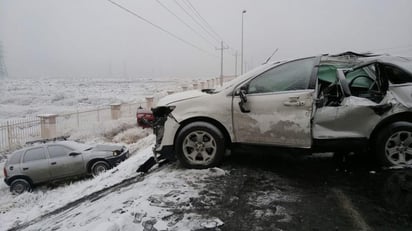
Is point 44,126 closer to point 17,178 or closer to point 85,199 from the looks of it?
point 17,178

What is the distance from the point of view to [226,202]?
3979 millimetres

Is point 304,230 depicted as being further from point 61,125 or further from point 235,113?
point 61,125

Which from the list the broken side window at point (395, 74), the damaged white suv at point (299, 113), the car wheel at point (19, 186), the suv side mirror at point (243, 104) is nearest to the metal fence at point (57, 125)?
the car wheel at point (19, 186)

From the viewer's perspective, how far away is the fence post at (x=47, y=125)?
17.8m

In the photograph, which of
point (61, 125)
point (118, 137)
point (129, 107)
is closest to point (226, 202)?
point (118, 137)

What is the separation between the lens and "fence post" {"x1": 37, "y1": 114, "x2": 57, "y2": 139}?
17750 mm

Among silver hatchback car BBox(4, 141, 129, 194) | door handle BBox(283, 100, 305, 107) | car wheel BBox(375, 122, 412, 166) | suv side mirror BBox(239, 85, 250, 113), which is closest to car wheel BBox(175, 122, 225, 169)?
suv side mirror BBox(239, 85, 250, 113)

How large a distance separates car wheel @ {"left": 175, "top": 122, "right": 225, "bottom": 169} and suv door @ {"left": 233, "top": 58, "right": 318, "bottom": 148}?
32 cm

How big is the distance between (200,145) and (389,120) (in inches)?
106

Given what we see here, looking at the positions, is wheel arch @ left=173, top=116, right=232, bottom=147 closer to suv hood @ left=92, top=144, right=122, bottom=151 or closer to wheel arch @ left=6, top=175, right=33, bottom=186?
suv hood @ left=92, top=144, right=122, bottom=151

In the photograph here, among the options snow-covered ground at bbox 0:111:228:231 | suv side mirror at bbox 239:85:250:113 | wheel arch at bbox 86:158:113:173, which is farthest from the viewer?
wheel arch at bbox 86:158:113:173

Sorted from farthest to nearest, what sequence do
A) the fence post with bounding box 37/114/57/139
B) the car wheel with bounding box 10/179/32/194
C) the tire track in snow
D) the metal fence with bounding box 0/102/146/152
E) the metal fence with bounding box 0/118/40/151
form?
the fence post with bounding box 37/114/57/139, the metal fence with bounding box 0/102/146/152, the metal fence with bounding box 0/118/40/151, the car wheel with bounding box 10/179/32/194, the tire track in snow

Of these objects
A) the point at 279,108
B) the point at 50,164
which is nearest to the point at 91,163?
the point at 50,164

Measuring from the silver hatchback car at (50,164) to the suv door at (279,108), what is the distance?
8.26 m
